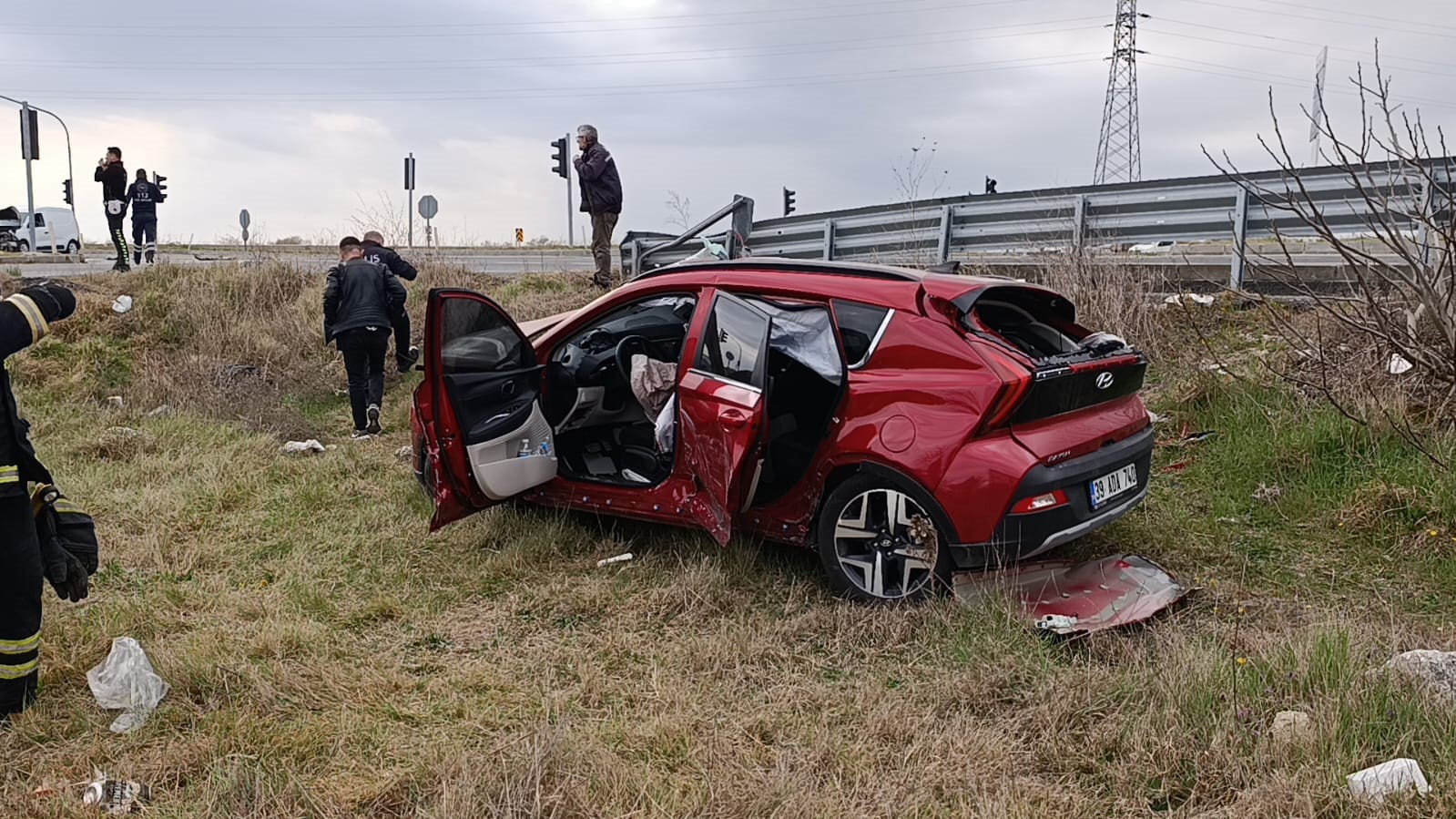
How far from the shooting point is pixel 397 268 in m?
9.41

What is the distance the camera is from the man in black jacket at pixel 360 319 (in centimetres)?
838

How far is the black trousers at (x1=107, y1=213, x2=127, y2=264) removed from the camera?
15.0 meters

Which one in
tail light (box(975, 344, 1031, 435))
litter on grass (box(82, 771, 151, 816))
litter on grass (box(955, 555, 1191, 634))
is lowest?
litter on grass (box(82, 771, 151, 816))

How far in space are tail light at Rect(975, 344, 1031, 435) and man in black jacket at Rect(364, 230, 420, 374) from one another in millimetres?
6270

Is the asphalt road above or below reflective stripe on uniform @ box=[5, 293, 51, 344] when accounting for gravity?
above

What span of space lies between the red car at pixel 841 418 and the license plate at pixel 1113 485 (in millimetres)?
13

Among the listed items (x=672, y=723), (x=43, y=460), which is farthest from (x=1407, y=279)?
(x=43, y=460)

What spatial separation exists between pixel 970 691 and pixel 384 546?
3.33 m

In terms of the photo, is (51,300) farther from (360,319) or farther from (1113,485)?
(360,319)

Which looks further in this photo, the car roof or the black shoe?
the black shoe

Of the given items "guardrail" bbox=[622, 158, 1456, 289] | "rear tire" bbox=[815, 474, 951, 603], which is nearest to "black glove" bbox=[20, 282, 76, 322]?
"rear tire" bbox=[815, 474, 951, 603]

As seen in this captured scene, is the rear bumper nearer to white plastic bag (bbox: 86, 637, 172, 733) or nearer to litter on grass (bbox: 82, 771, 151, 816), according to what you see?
litter on grass (bbox: 82, 771, 151, 816)

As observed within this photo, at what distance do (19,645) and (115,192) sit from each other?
1445 centimetres

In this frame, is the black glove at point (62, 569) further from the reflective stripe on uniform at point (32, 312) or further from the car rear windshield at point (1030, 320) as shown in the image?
the car rear windshield at point (1030, 320)
